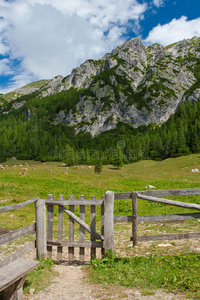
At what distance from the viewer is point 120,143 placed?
6934 inches

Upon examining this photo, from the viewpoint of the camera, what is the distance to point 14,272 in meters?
4.99

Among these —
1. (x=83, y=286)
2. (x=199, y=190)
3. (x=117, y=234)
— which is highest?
(x=199, y=190)

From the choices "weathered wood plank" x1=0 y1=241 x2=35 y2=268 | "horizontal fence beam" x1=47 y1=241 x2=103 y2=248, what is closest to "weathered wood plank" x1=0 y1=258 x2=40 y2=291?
"weathered wood plank" x1=0 y1=241 x2=35 y2=268

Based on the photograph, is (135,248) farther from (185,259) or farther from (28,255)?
(28,255)

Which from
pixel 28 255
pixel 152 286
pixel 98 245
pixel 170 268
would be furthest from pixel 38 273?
pixel 170 268

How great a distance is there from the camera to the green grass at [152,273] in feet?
19.5

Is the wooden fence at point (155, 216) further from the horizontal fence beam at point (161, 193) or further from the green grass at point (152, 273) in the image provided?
the green grass at point (152, 273)

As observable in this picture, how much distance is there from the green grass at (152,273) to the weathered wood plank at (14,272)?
260 centimetres

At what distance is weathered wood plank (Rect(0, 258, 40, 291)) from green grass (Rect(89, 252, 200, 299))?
102 inches

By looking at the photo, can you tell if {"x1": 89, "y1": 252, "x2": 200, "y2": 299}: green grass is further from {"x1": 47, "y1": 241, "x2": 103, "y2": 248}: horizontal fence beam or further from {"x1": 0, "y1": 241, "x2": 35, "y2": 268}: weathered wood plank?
{"x1": 0, "y1": 241, "x2": 35, "y2": 268}: weathered wood plank

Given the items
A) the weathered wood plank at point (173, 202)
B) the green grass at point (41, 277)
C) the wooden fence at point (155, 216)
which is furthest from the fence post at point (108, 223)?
the green grass at point (41, 277)

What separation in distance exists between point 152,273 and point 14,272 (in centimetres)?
429

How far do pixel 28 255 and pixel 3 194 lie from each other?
48.2ft

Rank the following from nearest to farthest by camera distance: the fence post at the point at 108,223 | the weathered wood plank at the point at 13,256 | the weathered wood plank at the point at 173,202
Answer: the weathered wood plank at the point at 13,256 < the weathered wood plank at the point at 173,202 < the fence post at the point at 108,223
